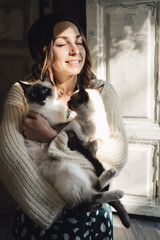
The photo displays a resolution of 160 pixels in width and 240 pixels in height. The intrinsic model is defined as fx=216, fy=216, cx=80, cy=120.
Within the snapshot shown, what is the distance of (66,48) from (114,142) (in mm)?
687

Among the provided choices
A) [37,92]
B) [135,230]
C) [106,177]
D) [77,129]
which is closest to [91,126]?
[77,129]

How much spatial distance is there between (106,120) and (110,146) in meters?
0.16

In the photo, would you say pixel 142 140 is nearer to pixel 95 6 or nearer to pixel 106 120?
pixel 106 120

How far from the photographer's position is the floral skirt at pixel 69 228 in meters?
1.11

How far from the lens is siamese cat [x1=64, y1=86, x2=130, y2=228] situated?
116 cm

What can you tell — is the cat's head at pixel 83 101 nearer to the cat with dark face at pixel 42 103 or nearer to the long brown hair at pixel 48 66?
the cat with dark face at pixel 42 103

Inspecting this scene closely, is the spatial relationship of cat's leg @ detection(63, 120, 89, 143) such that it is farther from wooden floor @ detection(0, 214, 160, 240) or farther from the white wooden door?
wooden floor @ detection(0, 214, 160, 240)

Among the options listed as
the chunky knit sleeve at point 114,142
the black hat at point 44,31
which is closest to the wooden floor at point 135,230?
the chunky knit sleeve at point 114,142

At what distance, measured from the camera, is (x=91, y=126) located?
1210mm

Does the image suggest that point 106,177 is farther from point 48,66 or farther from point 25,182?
point 48,66

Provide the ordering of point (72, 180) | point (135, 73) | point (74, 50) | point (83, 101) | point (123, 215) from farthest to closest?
point (135, 73)
point (74, 50)
point (83, 101)
point (123, 215)
point (72, 180)

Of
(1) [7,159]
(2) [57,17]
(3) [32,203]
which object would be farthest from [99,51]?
(3) [32,203]

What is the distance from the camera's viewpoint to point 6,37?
2207 millimetres

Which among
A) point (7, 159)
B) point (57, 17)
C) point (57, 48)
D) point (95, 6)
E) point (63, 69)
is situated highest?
point (95, 6)
